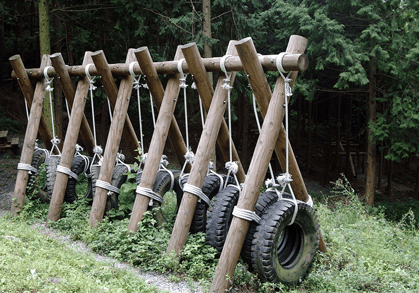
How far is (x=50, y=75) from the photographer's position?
7.50 m

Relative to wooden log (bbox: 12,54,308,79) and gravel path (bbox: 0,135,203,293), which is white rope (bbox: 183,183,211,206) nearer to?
gravel path (bbox: 0,135,203,293)

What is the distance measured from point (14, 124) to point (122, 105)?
14662 millimetres

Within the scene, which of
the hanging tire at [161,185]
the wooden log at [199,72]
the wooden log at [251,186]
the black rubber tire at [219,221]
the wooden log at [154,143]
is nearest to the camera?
the wooden log at [251,186]

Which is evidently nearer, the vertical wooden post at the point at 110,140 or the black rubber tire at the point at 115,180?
the vertical wooden post at the point at 110,140

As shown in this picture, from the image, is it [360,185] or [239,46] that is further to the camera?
[360,185]

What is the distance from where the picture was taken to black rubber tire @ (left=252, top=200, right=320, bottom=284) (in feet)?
14.0

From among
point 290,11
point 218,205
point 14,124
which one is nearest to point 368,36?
point 290,11

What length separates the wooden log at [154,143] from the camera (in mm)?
5609

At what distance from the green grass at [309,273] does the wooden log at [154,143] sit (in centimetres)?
17

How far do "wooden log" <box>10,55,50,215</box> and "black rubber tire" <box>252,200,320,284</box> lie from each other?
4.90 metres

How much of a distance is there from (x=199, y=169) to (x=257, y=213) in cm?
102

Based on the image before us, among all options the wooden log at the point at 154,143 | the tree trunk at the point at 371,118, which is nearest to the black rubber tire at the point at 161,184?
the wooden log at the point at 154,143

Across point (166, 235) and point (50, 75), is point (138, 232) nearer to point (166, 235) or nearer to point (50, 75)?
point (166, 235)

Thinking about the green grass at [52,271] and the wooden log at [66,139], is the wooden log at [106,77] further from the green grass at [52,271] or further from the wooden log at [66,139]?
the green grass at [52,271]
